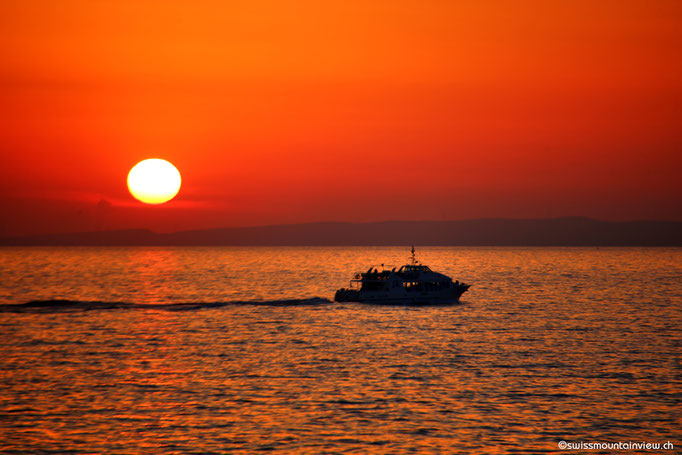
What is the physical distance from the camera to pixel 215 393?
51781 mm

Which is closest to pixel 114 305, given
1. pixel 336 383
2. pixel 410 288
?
pixel 410 288

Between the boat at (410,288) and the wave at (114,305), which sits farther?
the boat at (410,288)

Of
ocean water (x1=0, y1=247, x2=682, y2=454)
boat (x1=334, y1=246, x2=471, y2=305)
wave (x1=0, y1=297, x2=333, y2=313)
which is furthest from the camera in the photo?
boat (x1=334, y1=246, x2=471, y2=305)

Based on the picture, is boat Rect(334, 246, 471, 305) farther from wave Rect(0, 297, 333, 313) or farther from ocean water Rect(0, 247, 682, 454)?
ocean water Rect(0, 247, 682, 454)

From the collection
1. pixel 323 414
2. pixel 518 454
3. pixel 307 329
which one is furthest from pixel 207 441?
pixel 307 329

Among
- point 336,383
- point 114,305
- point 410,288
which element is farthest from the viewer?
point 114,305

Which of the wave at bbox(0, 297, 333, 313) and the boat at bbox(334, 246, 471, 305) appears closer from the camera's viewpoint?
the wave at bbox(0, 297, 333, 313)

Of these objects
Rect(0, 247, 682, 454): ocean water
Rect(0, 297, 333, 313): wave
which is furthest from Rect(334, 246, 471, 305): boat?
Rect(0, 247, 682, 454): ocean water

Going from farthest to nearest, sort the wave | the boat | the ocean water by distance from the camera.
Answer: the boat
the wave
the ocean water

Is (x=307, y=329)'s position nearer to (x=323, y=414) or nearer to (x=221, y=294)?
(x=323, y=414)

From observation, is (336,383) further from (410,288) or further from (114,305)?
(114,305)

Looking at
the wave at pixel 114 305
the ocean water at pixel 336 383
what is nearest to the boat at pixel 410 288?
the wave at pixel 114 305

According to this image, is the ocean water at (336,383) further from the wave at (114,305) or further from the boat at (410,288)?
the boat at (410,288)

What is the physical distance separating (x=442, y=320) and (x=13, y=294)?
10947 cm
